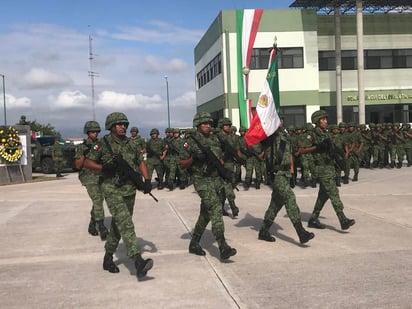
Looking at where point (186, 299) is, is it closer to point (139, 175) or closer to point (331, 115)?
point (139, 175)

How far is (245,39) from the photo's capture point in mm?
27781

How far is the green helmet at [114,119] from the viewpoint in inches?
199

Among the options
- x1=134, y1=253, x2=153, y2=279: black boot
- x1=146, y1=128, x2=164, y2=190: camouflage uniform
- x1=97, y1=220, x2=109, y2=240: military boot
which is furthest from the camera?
x1=146, y1=128, x2=164, y2=190: camouflage uniform

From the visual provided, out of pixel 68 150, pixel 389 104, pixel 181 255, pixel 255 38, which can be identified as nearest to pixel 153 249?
pixel 181 255

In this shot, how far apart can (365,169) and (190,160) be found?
1333cm

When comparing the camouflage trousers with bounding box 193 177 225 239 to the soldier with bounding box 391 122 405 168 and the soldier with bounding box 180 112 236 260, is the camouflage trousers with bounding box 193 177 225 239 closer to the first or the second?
the soldier with bounding box 180 112 236 260

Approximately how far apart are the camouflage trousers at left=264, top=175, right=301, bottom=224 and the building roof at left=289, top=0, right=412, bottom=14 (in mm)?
24070

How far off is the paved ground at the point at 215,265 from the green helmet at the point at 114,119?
5.50ft

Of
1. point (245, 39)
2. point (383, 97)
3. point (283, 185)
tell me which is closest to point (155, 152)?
point (283, 185)

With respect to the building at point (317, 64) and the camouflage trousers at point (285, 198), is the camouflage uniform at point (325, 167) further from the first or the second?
the building at point (317, 64)

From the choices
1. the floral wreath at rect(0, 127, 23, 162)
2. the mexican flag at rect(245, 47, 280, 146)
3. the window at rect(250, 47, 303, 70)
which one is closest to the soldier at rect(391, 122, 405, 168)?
the mexican flag at rect(245, 47, 280, 146)

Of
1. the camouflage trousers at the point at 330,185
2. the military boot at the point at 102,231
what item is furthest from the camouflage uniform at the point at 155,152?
the camouflage trousers at the point at 330,185

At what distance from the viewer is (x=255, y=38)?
91.3 feet

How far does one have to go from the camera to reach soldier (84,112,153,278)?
16.1ft
